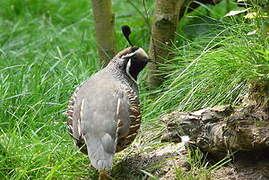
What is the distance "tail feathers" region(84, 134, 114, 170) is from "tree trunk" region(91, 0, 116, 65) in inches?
77.6

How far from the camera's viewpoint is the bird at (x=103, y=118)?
3.73 m

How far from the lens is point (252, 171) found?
3.75 m

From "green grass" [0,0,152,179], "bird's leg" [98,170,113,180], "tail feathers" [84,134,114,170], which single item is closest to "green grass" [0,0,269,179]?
"green grass" [0,0,152,179]

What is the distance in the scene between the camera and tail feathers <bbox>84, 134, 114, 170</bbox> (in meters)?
3.66

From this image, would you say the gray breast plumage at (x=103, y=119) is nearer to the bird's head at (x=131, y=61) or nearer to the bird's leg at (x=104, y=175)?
the bird's leg at (x=104, y=175)

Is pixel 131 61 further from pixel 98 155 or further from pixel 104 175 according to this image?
pixel 98 155

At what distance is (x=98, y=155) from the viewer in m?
3.70

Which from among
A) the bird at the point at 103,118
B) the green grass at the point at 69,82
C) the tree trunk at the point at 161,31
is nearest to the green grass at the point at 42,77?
the green grass at the point at 69,82

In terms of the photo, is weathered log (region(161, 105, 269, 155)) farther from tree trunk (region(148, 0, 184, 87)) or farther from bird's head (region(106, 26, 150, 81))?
tree trunk (region(148, 0, 184, 87))

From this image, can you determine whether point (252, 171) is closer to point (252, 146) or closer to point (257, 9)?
point (252, 146)

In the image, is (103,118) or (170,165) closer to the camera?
(103,118)

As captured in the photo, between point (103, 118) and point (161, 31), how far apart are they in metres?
1.81

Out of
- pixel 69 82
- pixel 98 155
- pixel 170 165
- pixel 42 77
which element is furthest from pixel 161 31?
pixel 98 155

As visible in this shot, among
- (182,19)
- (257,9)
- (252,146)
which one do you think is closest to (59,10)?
(182,19)
